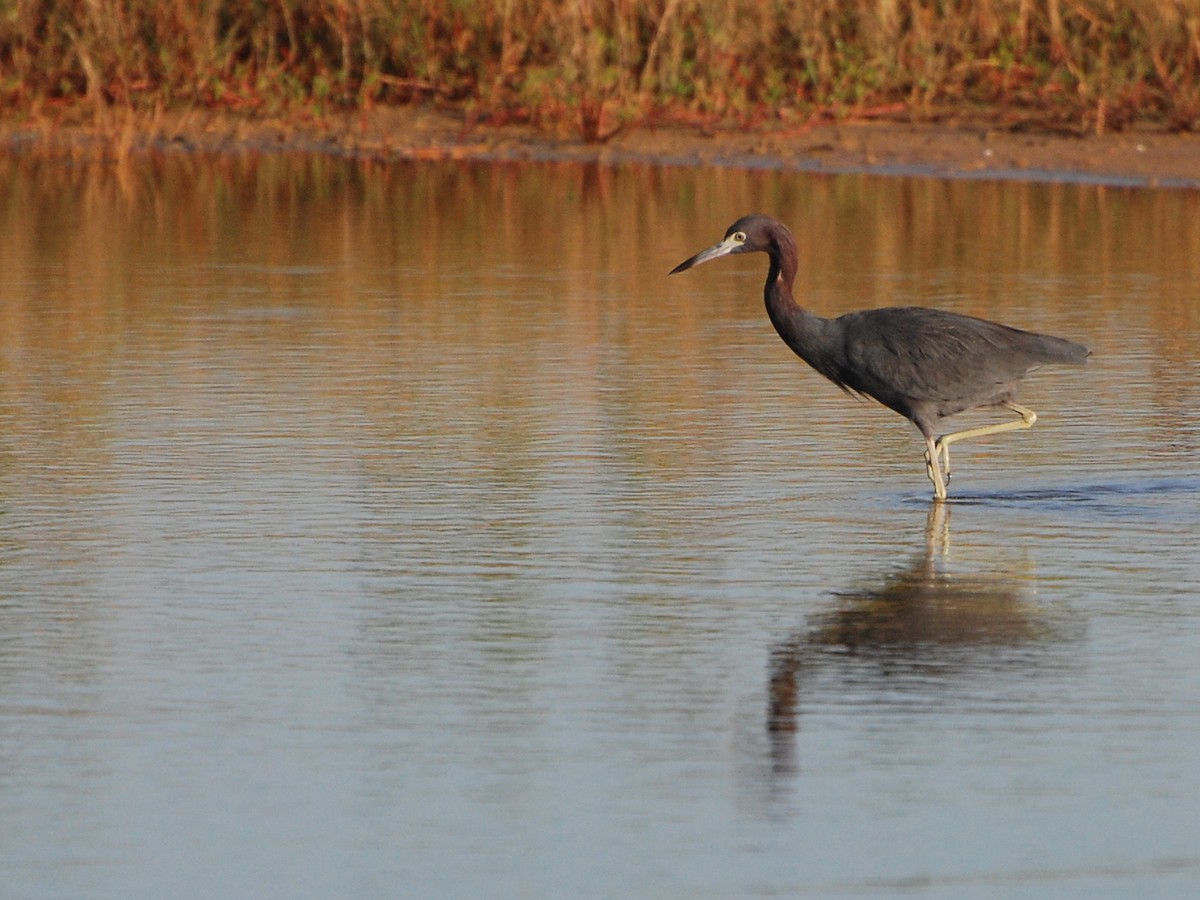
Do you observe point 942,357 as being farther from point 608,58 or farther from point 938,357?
point 608,58

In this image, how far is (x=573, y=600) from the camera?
302 inches

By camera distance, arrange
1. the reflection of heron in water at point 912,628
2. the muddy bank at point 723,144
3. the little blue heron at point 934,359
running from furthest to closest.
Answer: the muddy bank at point 723,144, the little blue heron at point 934,359, the reflection of heron in water at point 912,628

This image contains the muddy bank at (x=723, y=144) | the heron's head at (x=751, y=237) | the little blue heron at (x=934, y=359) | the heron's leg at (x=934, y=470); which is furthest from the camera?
the muddy bank at (x=723, y=144)

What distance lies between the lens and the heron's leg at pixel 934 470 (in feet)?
30.9

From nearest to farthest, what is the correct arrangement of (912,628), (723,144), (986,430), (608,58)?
(912,628) → (986,430) → (723,144) → (608,58)

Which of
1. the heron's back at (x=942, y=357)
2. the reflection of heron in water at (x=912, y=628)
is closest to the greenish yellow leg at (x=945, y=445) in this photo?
the heron's back at (x=942, y=357)

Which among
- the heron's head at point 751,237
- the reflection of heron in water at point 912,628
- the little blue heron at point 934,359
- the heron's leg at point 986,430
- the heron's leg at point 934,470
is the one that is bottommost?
the reflection of heron in water at point 912,628

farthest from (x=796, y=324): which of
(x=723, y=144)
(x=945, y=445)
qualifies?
(x=723, y=144)

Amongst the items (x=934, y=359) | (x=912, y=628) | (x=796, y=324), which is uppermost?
(x=796, y=324)

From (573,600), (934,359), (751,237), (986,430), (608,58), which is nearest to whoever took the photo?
(573,600)

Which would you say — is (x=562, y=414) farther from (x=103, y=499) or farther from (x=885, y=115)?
(x=885, y=115)

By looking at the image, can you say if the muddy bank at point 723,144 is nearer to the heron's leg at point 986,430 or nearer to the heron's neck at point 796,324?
the heron's leg at point 986,430

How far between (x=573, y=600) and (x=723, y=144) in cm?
1430

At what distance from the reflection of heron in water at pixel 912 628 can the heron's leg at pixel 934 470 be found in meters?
1.15
